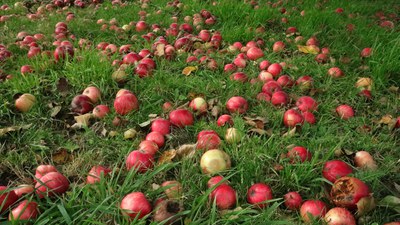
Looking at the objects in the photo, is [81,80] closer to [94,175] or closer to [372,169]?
[94,175]

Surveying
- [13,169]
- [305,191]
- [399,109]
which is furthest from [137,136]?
[399,109]

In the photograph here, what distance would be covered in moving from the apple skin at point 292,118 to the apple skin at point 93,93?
1.50 meters

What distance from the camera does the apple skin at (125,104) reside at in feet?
9.39

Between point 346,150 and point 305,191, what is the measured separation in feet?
1.67

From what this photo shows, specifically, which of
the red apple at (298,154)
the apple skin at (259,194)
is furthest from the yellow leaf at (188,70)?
the apple skin at (259,194)

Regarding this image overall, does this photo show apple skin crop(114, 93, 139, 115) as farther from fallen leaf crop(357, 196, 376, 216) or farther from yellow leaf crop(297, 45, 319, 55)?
yellow leaf crop(297, 45, 319, 55)

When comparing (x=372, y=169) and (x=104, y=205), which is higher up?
(x=104, y=205)

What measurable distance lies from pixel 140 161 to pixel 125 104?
2.51 feet

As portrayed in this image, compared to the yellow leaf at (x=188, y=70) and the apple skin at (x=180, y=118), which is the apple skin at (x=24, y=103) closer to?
the apple skin at (x=180, y=118)

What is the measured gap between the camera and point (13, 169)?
2232 mm

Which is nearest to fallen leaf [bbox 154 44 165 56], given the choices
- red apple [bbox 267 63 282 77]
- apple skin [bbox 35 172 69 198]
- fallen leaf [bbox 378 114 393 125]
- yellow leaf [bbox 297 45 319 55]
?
red apple [bbox 267 63 282 77]

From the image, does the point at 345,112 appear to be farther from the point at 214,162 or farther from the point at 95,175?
the point at 95,175

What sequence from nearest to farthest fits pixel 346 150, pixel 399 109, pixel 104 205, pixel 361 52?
pixel 104 205 < pixel 346 150 < pixel 399 109 < pixel 361 52

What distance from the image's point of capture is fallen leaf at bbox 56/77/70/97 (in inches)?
122
